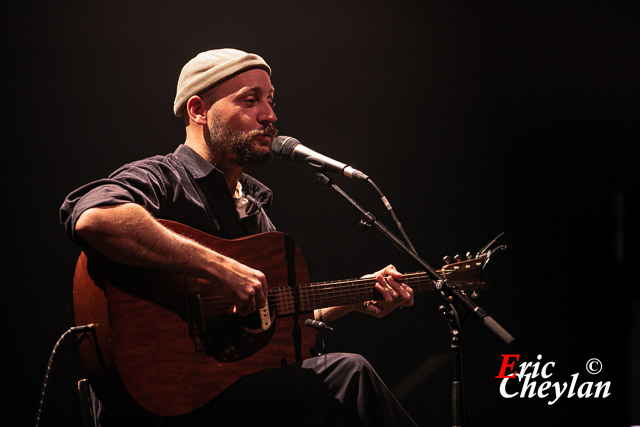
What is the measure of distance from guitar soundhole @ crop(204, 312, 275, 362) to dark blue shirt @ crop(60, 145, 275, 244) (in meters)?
0.36

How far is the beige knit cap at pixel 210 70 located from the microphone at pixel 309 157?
340 millimetres

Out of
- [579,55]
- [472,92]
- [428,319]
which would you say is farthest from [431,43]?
[428,319]

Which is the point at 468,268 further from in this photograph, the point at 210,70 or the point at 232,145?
the point at 210,70

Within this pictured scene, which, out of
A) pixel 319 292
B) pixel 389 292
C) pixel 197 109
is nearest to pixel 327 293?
pixel 319 292

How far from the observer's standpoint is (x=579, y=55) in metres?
3.55

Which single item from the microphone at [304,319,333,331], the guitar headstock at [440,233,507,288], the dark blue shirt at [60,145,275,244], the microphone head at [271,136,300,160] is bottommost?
the microphone at [304,319,333,331]

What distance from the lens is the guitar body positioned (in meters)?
1.63

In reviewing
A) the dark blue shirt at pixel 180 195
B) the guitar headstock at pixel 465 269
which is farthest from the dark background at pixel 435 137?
the guitar headstock at pixel 465 269

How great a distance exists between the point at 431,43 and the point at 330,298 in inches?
73.8

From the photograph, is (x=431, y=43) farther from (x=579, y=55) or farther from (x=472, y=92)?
(x=579, y=55)

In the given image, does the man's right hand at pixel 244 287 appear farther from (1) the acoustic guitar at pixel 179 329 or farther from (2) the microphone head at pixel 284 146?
(2) the microphone head at pixel 284 146

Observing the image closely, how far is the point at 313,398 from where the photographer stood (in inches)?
78.2

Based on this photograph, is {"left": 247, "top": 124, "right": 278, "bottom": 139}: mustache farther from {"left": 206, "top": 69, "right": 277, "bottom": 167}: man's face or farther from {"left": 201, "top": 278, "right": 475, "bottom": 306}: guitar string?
{"left": 201, "top": 278, "right": 475, "bottom": 306}: guitar string

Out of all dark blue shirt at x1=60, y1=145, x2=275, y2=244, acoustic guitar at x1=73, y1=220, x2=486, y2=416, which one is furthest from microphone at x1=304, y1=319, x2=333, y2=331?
dark blue shirt at x1=60, y1=145, x2=275, y2=244
